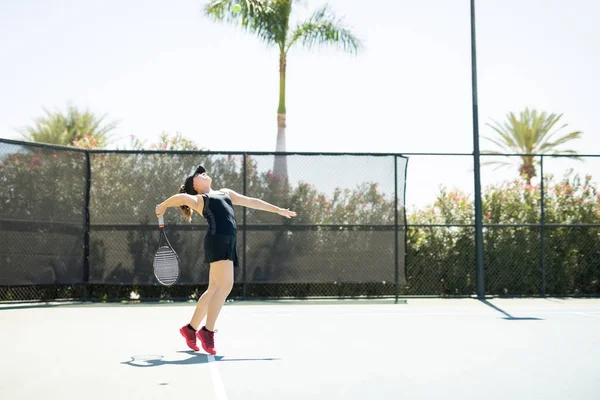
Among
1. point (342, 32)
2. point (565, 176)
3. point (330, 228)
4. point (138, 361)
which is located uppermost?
point (342, 32)

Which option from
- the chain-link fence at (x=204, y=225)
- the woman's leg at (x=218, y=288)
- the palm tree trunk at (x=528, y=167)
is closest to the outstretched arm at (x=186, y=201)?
the woman's leg at (x=218, y=288)

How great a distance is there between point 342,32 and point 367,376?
18918 mm

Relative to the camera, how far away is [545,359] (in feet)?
25.2

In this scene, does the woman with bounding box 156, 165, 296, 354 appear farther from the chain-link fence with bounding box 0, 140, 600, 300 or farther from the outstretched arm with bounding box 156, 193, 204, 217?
the chain-link fence with bounding box 0, 140, 600, 300

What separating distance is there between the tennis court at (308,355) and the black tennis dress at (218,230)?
3.17ft

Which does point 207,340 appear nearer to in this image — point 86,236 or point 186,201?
point 186,201

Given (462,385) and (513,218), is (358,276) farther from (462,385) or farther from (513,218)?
(462,385)

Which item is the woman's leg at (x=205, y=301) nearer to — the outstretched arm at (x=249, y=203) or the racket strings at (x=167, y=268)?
the racket strings at (x=167, y=268)

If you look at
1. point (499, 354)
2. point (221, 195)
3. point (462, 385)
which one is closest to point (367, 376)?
point (462, 385)

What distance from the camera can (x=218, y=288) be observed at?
8.20m

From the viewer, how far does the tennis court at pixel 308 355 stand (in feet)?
20.1

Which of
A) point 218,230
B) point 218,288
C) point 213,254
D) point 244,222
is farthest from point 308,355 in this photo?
point 244,222

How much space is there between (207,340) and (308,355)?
98 cm

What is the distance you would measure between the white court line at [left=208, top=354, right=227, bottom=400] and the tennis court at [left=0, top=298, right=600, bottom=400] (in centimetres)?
1
